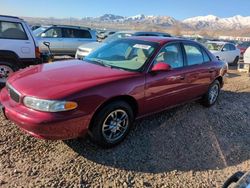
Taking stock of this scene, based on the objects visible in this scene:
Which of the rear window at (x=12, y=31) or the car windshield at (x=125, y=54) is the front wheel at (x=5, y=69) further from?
the car windshield at (x=125, y=54)

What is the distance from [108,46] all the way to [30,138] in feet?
7.38

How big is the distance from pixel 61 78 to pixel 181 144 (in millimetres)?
2189

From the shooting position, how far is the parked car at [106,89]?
3666 mm

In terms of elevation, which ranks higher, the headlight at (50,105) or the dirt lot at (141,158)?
the headlight at (50,105)

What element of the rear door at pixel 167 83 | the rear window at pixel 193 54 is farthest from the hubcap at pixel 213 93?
the rear door at pixel 167 83

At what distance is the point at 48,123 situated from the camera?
357 cm

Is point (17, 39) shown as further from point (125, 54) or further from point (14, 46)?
point (125, 54)

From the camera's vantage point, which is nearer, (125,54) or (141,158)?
(141,158)

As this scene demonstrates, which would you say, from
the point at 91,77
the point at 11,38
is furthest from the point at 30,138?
the point at 11,38

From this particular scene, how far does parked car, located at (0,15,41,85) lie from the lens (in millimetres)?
6965

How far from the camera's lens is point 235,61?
653 inches

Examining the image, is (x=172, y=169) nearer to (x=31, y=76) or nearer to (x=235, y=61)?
(x=31, y=76)

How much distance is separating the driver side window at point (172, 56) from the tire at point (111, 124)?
1099 mm

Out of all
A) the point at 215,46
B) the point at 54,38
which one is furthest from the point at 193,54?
the point at 215,46
